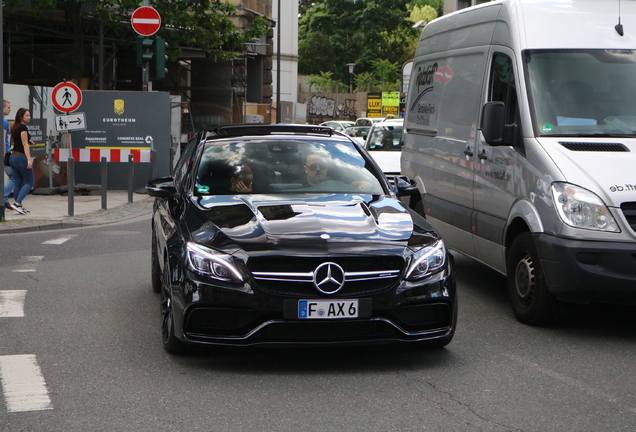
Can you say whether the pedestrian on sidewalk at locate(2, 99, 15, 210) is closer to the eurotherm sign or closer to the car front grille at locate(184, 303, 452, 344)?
the eurotherm sign

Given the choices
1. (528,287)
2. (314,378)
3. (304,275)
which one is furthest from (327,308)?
(528,287)

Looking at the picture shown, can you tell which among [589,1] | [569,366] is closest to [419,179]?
[589,1]

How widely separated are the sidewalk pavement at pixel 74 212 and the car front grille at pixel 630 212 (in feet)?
31.2

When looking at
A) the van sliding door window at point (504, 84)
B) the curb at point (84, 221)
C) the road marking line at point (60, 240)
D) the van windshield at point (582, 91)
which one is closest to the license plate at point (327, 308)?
the van windshield at point (582, 91)

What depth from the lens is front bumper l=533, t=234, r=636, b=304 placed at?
6.63 metres

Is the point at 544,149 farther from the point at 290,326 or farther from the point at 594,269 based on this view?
the point at 290,326

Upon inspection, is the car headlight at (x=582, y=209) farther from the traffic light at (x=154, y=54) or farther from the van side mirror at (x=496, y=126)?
the traffic light at (x=154, y=54)

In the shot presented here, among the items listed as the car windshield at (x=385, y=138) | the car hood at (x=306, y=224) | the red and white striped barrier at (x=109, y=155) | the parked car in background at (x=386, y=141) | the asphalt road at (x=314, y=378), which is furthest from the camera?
the red and white striped barrier at (x=109, y=155)

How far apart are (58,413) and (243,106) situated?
1446 inches

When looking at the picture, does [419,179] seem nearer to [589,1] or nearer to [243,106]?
[589,1]

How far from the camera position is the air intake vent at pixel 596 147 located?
7109 millimetres

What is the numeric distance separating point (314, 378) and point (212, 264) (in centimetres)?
87

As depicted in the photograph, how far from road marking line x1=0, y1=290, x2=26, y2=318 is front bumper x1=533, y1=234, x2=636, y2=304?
159 inches

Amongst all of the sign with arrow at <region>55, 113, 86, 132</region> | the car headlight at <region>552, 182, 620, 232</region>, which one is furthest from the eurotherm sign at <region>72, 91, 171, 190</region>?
the car headlight at <region>552, 182, 620, 232</region>
